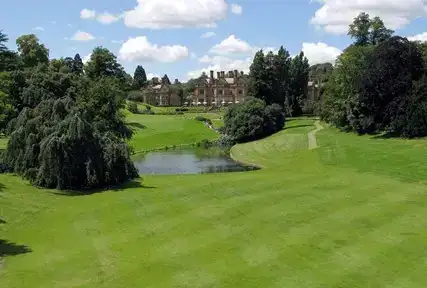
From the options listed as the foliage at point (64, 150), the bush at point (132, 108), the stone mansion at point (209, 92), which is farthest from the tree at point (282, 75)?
the foliage at point (64, 150)

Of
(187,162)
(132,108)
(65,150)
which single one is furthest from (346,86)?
(132,108)

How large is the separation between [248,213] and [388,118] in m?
38.2

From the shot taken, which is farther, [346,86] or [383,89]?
[346,86]

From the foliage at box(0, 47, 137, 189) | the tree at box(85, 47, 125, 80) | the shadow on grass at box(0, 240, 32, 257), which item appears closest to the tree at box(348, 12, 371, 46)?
the tree at box(85, 47, 125, 80)

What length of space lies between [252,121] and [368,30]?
25.2 meters

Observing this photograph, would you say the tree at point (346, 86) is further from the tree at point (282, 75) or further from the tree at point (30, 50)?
the tree at point (30, 50)

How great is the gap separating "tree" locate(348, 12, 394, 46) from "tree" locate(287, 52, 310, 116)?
24812 millimetres

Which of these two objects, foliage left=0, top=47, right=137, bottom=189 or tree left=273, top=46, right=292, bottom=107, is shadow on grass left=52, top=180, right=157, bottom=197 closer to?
foliage left=0, top=47, right=137, bottom=189

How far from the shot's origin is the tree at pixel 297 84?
355ft

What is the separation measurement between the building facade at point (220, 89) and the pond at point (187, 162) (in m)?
94.8

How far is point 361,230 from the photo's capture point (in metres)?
21.4

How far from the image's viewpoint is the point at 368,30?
83625mm

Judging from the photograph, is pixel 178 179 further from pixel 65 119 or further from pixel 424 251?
pixel 424 251

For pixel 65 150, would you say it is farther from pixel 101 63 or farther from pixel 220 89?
pixel 220 89
